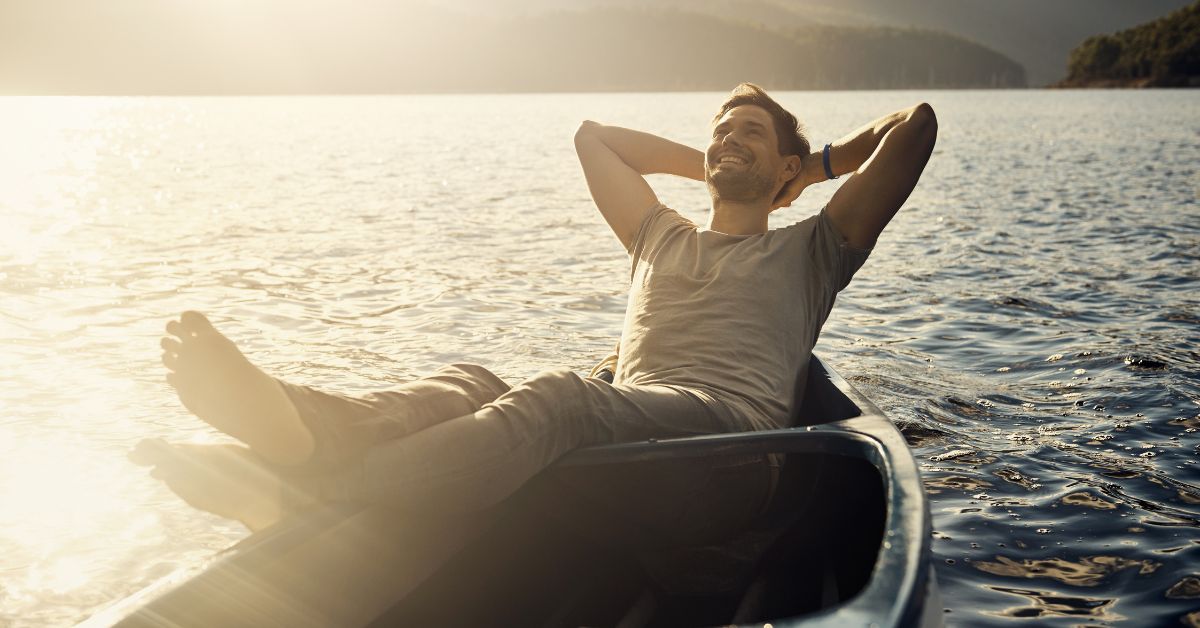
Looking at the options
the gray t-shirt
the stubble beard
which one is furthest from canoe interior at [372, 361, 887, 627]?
the stubble beard

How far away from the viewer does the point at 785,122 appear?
5.45 meters

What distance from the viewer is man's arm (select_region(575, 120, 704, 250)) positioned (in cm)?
584

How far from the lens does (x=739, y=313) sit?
4.58 m

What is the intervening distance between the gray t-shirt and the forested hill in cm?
16656

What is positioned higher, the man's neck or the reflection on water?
the man's neck

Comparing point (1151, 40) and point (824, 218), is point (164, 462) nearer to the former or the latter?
point (824, 218)

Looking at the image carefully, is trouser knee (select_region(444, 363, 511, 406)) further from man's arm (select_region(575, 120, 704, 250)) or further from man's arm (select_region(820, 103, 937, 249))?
man's arm (select_region(575, 120, 704, 250))

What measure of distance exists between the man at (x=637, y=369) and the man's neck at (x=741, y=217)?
0.03 ft

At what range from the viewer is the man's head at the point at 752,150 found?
521 centimetres

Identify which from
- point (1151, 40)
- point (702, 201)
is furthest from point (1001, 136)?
point (1151, 40)

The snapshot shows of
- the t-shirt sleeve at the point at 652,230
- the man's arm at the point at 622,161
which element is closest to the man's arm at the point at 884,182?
the t-shirt sleeve at the point at 652,230

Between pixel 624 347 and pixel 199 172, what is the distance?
3034 cm

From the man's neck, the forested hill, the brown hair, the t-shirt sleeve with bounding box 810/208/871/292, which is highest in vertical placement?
the forested hill

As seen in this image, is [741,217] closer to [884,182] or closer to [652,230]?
[652,230]
